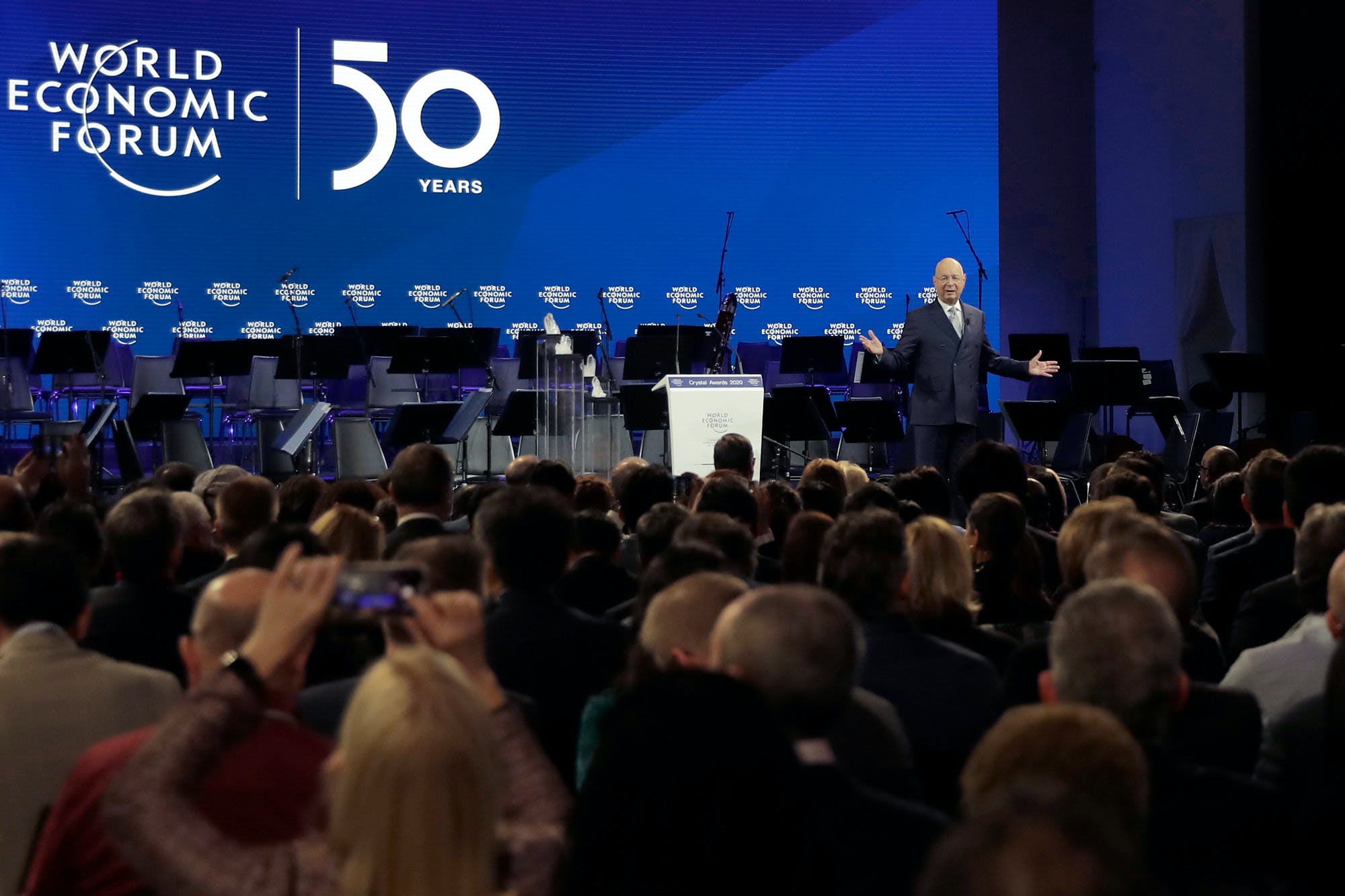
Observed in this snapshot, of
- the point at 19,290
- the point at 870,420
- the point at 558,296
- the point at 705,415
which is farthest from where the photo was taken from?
the point at 558,296

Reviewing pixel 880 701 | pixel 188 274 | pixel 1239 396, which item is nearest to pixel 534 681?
pixel 880 701

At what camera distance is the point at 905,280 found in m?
14.5

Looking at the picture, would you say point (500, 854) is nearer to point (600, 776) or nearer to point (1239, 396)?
point (600, 776)

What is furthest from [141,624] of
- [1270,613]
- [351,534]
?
[1270,613]

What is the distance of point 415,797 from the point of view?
146 cm

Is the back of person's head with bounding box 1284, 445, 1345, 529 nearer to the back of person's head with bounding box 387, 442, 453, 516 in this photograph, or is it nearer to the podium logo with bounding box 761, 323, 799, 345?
the back of person's head with bounding box 387, 442, 453, 516

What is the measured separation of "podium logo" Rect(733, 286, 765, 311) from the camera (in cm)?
1427

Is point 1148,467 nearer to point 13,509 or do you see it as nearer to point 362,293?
point 13,509

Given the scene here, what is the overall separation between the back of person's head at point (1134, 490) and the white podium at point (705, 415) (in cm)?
313

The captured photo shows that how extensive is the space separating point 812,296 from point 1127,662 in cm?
1220

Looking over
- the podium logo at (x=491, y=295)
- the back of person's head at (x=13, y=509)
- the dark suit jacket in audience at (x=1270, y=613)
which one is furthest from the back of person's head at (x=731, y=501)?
the podium logo at (x=491, y=295)

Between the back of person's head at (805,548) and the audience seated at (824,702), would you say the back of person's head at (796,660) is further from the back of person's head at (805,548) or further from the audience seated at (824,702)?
the back of person's head at (805,548)

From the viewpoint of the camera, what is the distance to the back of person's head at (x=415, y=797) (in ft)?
4.82

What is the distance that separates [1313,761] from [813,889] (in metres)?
1.29
